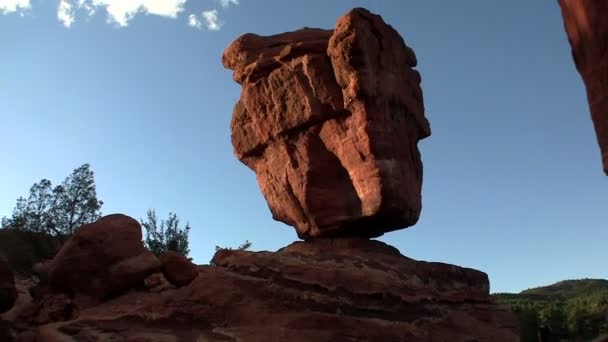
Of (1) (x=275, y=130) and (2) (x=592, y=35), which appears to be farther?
(1) (x=275, y=130)

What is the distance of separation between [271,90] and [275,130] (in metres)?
1.42

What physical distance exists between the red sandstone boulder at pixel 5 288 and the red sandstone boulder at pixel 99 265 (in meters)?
1.59

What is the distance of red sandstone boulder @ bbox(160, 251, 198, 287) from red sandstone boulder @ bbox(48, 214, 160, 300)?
0.33m

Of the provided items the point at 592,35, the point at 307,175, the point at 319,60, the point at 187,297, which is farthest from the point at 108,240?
the point at 592,35

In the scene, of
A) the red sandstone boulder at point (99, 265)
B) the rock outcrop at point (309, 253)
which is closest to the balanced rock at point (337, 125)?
the rock outcrop at point (309, 253)

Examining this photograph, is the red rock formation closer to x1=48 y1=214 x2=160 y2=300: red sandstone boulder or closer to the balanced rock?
x1=48 y1=214 x2=160 y2=300: red sandstone boulder

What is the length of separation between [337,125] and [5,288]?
35.7 feet

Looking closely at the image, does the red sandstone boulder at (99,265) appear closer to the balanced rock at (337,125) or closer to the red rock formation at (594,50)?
the balanced rock at (337,125)

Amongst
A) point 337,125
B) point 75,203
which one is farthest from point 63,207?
point 337,125

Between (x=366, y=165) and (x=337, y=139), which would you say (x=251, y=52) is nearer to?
(x=337, y=139)

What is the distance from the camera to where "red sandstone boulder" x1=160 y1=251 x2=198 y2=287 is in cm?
1369

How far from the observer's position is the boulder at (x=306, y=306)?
11734 mm

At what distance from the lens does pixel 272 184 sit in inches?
816

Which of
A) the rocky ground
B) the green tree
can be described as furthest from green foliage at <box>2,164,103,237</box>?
the rocky ground
